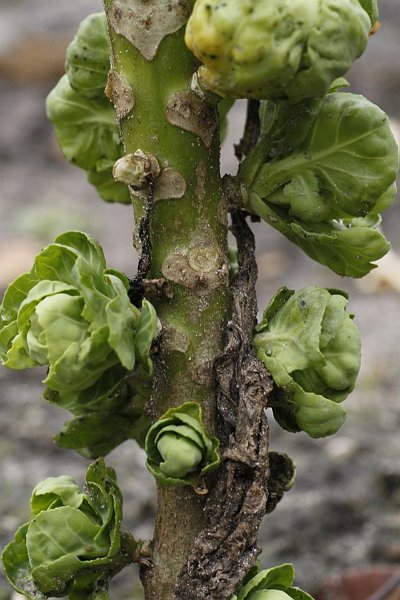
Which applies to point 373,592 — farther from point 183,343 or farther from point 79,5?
point 79,5

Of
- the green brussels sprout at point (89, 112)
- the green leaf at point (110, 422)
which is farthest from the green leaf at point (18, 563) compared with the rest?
the green brussels sprout at point (89, 112)

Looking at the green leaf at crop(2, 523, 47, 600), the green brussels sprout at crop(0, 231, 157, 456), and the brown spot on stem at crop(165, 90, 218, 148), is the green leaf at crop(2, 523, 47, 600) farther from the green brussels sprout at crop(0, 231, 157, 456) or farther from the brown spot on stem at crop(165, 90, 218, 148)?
the brown spot on stem at crop(165, 90, 218, 148)

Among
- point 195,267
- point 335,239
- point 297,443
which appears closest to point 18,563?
point 195,267

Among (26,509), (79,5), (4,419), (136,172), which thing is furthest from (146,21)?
(79,5)

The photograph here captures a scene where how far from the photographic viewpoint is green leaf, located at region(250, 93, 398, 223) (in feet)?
3.88

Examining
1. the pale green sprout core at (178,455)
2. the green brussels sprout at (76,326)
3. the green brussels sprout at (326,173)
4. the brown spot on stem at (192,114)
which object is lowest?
the pale green sprout core at (178,455)

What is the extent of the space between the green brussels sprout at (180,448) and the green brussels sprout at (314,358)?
119mm

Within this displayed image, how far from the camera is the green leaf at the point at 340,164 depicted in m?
1.18

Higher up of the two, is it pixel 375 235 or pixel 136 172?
pixel 136 172

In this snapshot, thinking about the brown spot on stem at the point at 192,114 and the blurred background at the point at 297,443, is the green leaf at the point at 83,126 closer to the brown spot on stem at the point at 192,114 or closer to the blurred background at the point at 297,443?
the brown spot on stem at the point at 192,114

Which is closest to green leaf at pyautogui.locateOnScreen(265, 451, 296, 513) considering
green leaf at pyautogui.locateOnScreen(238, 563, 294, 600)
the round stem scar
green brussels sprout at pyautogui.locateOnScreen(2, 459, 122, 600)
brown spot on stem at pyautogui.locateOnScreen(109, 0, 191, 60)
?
green leaf at pyautogui.locateOnScreen(238, 563, 294, 600)

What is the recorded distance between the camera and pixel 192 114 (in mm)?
1198

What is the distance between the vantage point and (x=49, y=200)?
209 inches

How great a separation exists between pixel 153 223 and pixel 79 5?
19.9 feet
